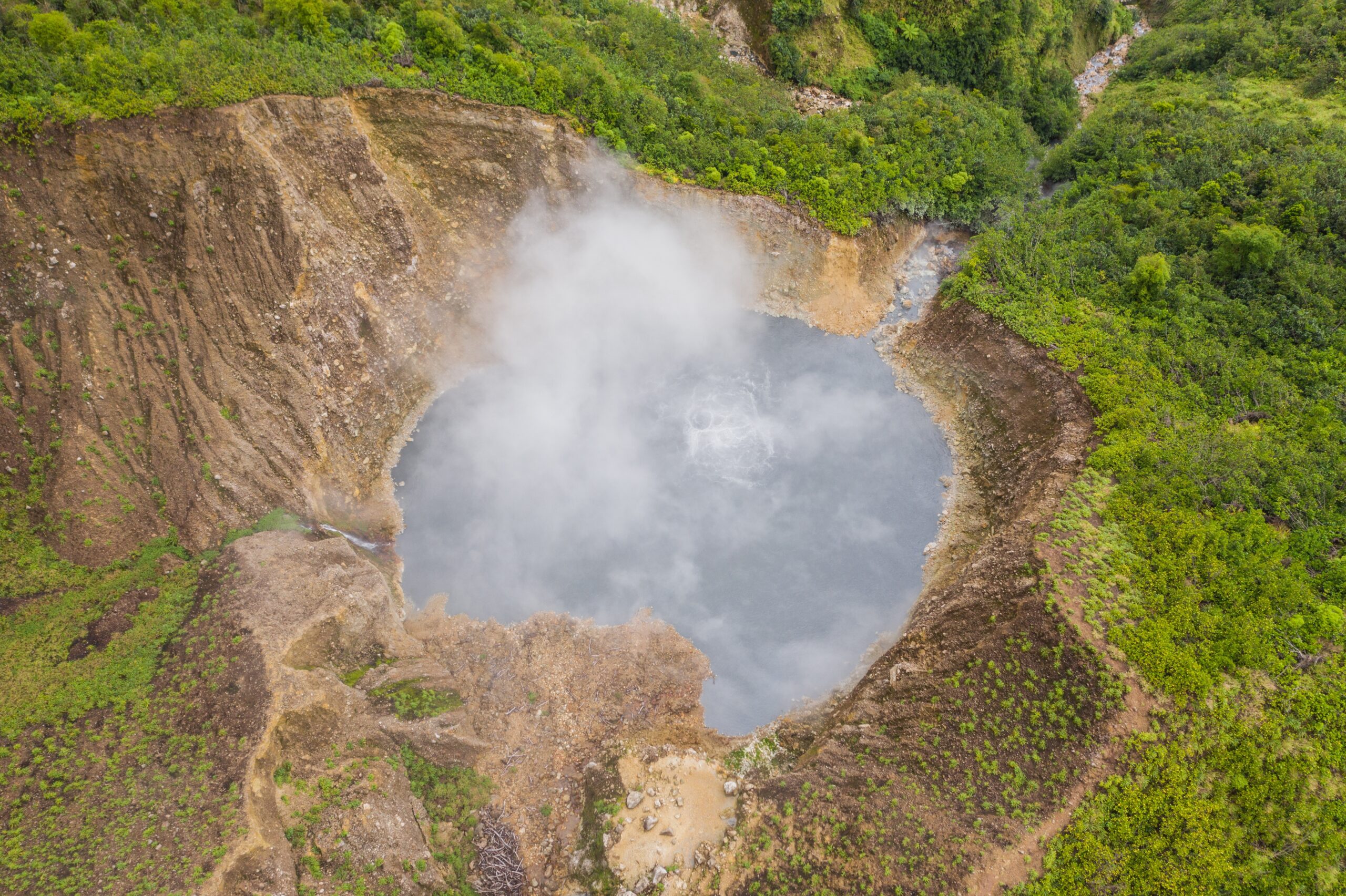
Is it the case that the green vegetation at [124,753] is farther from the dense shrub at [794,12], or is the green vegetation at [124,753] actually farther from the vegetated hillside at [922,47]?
the vegetated hillside at [922,47]

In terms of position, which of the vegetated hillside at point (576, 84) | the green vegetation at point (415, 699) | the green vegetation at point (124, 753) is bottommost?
the green vegetation at point (124, 753)

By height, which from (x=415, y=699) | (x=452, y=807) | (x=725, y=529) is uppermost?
(x=725, y=529)

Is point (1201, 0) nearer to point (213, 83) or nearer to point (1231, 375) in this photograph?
point (1231, 375)

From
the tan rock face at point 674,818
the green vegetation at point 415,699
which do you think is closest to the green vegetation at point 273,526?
the green vegetation at point 415,699

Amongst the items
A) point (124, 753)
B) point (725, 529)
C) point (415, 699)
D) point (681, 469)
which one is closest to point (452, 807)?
point (415, 699)

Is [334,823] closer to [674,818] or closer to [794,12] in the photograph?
[674,818]

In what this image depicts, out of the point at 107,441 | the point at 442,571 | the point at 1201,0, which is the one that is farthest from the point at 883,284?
the point at 1201,0
